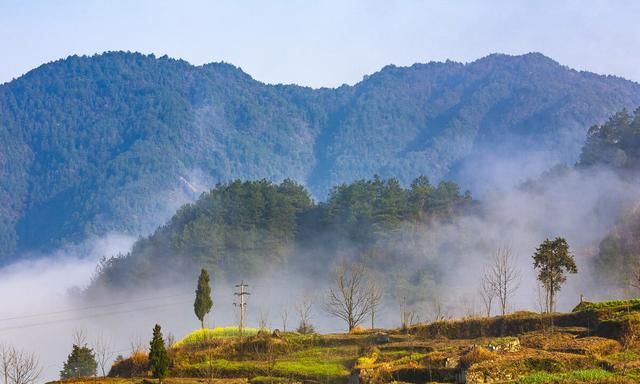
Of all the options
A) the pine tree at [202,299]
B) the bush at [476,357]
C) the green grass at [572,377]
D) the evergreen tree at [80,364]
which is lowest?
the evergreen tree at [80,364]

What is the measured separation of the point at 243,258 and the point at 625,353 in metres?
83.1

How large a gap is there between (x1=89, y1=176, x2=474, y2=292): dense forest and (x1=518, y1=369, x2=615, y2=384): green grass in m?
78.2

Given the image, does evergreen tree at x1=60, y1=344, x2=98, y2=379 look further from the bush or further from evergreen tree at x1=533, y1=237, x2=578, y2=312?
the bush

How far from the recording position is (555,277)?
212 feet

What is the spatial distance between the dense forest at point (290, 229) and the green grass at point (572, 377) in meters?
78.2

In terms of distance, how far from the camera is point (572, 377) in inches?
1275

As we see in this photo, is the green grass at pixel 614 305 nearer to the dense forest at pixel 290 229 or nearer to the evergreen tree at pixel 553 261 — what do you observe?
the evergreen tree at pixel 553 261

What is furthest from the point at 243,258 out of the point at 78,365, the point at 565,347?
the point at 565,347

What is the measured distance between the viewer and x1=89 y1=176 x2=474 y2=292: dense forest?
385 ft

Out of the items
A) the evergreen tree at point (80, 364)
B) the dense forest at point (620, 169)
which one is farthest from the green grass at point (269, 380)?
the dense forest at point (620, 169)

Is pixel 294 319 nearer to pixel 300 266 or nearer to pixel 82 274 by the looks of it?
pixel 300 266

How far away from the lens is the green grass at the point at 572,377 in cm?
3094

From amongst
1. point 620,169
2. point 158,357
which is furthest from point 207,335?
point 620,169

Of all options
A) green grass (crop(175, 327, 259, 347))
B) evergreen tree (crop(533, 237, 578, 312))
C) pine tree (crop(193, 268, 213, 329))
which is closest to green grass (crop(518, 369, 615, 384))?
evergreen tree (crop(533, 237, 578, 312))
